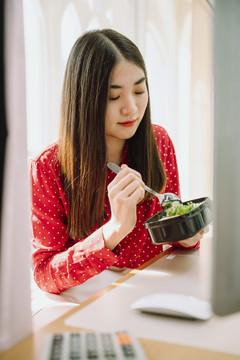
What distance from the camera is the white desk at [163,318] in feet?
1.80

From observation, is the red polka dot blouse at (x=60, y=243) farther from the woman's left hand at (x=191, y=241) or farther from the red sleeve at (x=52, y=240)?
the woman's left hand at (x=191, y=241)

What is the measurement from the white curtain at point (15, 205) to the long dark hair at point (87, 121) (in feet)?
2.12

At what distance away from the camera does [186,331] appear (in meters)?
0.57

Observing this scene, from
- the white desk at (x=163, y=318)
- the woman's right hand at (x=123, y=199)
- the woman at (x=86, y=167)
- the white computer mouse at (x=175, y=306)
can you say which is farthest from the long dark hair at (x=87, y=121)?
the white computer mouse at (x=175, y=306)

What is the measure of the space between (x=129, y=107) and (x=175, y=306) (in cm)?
67

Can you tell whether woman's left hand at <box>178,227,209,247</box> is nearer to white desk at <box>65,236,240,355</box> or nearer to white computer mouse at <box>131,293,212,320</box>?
white desk at <box>65,236,240,355</box>

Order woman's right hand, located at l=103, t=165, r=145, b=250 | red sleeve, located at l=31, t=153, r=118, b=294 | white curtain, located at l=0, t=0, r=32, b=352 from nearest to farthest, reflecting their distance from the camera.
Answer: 1. white curtain, located at l=0, t=0, r=32, b=352
2. woman's right hand, located at l=103, t=165, r=145, b=250
3. red sleeve, located at l=31, t=153, r=118, b=294

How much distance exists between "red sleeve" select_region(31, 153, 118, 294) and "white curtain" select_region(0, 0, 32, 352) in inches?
20.3

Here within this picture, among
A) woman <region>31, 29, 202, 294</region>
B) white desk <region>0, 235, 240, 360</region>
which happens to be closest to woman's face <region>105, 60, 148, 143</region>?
woman <region>31, 29, 202, 294</region>

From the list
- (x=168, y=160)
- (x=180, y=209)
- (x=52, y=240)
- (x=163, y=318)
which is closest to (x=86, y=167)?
(x=52, y=240)

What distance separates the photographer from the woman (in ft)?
3.57

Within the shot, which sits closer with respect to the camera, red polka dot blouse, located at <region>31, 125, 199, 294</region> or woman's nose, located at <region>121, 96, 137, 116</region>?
red polka dot blouse, located at <region>31, 125, 199, 294</region>

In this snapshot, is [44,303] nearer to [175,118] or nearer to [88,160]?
[88,160]

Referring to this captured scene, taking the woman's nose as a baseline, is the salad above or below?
below
